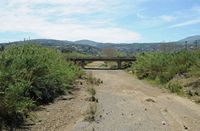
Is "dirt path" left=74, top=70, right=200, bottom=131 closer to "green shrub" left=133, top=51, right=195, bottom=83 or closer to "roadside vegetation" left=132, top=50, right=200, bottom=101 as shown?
"roadside vegetation" left=132, top=50, right=200, bottom=101

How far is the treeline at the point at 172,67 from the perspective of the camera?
37594 millimetres

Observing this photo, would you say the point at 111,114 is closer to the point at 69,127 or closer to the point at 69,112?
the point at 69,112

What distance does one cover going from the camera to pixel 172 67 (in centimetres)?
4331

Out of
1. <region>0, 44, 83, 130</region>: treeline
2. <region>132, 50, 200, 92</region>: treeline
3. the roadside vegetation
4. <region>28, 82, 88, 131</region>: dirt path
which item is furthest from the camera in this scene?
<region>132, 50, 200, 92</region>: treeline

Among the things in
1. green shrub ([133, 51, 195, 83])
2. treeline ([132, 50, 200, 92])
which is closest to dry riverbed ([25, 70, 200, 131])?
treeline ([132, 50, 200, 92])

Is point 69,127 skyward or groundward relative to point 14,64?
groundward

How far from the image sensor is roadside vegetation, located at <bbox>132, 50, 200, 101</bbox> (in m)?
33.8

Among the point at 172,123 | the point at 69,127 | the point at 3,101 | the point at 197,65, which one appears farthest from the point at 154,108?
the point at 197,65

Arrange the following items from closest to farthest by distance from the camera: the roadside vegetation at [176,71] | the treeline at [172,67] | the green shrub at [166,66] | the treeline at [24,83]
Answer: the treeline at [24,83] < the roadside vegetation at [176,71] < the treeline at [172,67] < the green shrub at [166,66]

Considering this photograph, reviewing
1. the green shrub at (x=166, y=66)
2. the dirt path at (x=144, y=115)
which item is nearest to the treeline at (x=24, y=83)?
the dirt path at (x=144, y=115)

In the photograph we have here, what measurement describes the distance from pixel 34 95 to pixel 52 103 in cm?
165

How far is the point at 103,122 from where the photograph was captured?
61.9ft

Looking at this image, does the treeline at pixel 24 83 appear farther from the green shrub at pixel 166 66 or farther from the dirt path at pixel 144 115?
the green shrub at pixel 166 66

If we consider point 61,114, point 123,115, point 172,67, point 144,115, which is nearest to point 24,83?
point 61,114
